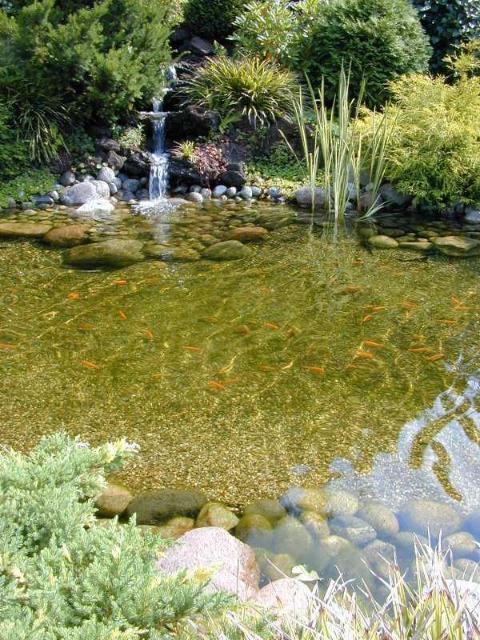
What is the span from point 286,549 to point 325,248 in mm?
4530

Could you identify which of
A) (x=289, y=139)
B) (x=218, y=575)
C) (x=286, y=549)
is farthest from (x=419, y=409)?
(x=289, y=139)

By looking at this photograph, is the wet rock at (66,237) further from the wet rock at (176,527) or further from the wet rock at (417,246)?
the wet rock at (176,527)

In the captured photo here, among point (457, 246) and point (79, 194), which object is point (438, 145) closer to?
point (457, 246)

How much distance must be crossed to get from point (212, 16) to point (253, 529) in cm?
1182

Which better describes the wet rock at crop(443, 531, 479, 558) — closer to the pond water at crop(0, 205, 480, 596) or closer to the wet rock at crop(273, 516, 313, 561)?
the pond water at crop(0, 205, 480, 596)

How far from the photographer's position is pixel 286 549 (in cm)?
267

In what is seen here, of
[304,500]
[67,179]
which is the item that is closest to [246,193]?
[67,179]

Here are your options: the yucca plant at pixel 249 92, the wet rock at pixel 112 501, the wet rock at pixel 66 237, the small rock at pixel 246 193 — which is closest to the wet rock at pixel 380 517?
the wet rock at pixel 112 501

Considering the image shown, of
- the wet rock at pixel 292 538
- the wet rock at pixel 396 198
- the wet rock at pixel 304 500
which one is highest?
the wet rock at pixel 396 198

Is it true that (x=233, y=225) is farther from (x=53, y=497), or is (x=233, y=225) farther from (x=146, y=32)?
(x=53, y=497)

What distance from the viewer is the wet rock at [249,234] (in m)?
7.04

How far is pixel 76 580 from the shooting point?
1794 mm

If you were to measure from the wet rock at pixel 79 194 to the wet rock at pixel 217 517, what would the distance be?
21.2ft

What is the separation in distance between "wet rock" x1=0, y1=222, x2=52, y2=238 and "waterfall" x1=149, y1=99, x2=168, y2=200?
2.32 meters
